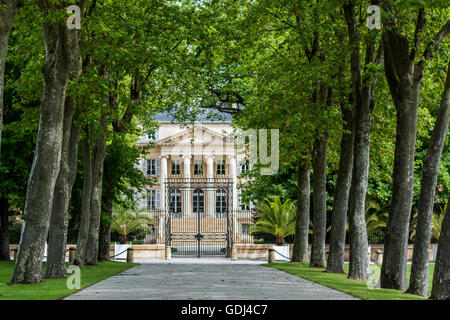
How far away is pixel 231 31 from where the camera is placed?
893 inches

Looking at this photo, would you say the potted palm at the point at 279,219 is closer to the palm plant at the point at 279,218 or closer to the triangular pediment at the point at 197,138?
the palm plant at the point at 279,218

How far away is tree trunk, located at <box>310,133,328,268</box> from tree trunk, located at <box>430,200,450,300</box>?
12.1 meters

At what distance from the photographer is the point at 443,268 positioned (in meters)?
11.2

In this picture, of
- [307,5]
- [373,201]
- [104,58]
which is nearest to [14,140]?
[104,58]

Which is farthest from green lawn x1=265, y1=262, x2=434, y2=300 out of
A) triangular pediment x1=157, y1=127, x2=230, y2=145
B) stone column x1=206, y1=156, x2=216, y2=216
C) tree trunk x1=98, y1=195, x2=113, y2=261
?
triangular pediment x1=157, y1=127, x2=230, y2=145

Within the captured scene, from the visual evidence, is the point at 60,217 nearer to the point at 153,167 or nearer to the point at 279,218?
the point at 279,218

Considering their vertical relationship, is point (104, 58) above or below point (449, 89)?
above

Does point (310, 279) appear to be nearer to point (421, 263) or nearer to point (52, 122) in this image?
point (421, 263)

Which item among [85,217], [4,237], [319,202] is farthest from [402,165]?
[4,237]

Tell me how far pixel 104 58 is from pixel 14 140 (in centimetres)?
665

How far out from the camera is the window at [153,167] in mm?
66606

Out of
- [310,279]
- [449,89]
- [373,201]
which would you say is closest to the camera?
[449,89]

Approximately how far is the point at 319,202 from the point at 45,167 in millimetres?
12108

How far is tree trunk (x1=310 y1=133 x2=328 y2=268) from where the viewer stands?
23.4 metres
